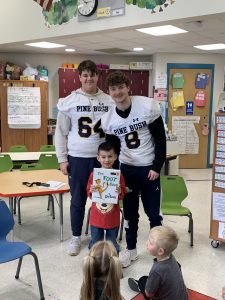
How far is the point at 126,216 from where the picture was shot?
123 inches

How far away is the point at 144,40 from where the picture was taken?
5.66 meters

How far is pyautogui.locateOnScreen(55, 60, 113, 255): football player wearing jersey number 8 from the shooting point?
324cm

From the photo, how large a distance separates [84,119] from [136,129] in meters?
0.56

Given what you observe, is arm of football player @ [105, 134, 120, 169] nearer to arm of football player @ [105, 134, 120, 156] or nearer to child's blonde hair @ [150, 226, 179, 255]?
arm of football player @ [105, 134, 120, 156]

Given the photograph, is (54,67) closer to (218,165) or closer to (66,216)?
(66,216)

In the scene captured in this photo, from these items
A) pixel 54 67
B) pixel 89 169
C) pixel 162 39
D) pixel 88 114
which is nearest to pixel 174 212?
pixel 89 169

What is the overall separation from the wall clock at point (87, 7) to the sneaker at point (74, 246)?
96.1 inches

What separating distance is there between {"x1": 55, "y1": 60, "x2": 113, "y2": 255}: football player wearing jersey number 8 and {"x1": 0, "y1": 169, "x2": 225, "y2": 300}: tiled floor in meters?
0.29

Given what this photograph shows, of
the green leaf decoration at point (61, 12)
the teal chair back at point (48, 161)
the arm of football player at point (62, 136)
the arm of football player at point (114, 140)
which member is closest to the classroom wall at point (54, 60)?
the green leaf decoration at point (61, 12)

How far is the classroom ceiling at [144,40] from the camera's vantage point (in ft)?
14.7

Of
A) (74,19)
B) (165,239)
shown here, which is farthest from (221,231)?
(74,19)

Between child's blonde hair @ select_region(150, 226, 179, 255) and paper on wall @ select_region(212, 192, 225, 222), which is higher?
child's blonde hair @ select_region(150, 226, 179, 255)

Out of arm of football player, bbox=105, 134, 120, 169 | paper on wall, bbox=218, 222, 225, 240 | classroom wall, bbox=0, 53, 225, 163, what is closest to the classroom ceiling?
classroom wall, bbox=0, 53, 225, 163

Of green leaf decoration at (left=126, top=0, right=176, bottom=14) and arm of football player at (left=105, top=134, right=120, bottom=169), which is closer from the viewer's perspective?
arm of football player at (left=105, top=134, right=120, bottom=169)
